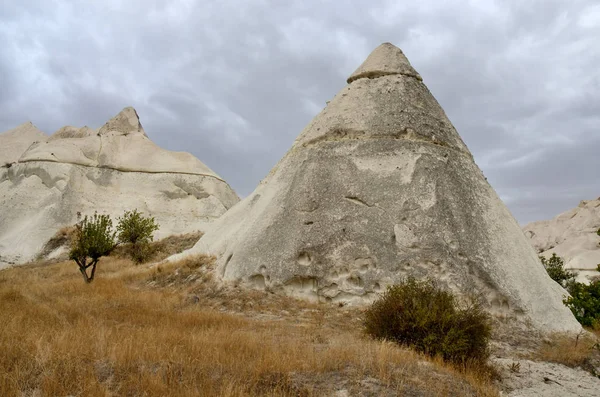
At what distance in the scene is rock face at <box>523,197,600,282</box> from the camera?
35.5m

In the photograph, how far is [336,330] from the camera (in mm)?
9070

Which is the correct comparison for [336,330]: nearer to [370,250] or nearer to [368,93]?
[370,250]

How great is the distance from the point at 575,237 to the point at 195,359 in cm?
4793

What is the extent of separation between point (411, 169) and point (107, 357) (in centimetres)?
917

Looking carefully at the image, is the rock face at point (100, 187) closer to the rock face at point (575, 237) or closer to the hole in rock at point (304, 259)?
the hole in rock at point (304, 259)

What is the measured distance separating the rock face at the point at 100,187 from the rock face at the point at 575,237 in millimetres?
28453

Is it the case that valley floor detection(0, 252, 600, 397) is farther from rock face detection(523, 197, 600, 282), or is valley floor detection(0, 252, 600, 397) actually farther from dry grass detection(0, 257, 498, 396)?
rock face detection(523, 197, 600, 282)

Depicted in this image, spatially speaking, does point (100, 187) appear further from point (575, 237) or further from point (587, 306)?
point (575, 237)

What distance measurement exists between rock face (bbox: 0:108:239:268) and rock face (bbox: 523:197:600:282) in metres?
28.5

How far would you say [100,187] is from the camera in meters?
34.1

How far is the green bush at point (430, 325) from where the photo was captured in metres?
6.89

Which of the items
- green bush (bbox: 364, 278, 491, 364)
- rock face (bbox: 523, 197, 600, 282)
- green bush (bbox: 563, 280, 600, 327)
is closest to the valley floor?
green bush (bbox: 364, 278, 491, 364)

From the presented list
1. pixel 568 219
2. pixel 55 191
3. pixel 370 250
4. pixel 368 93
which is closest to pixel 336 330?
pixel 370 250

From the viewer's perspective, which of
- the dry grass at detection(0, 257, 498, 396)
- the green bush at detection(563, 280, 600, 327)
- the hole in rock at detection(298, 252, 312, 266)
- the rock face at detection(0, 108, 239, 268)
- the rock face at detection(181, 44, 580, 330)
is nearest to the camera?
the dry grass at detection(0, 257, 498, 396)
